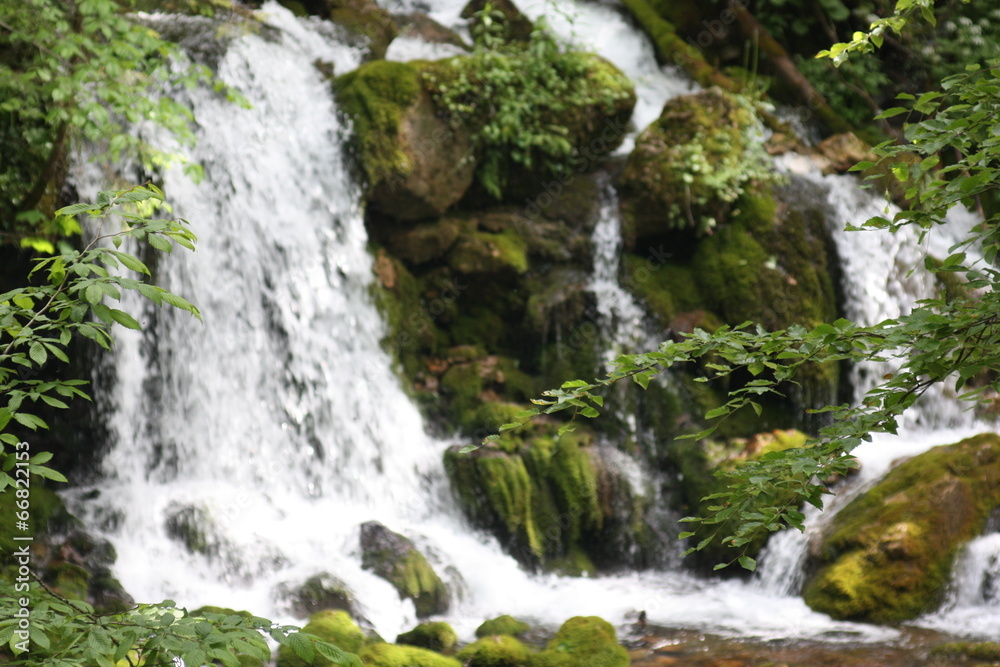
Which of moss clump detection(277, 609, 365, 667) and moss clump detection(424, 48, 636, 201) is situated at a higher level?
moss clump detection(424, 48, 636, 201)

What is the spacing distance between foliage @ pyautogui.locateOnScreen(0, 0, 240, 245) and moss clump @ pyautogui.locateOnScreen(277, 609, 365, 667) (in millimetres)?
2689

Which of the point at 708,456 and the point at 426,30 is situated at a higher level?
the point at 426,30

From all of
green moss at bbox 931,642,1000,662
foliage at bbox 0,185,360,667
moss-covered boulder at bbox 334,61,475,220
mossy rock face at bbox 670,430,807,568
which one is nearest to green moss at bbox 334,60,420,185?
moss-covered boulder at bbox 334,61,475,220

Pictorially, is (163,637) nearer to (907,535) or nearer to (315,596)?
(315,596)

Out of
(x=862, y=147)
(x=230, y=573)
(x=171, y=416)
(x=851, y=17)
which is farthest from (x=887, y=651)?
(x=851, y=17)

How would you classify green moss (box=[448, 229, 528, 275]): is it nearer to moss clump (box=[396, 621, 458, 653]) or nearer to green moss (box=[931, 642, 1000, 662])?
moss clump (box=[396, 621, 458, 653])

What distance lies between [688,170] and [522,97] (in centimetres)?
203

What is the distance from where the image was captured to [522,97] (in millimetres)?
8898

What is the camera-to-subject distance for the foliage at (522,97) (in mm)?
8703

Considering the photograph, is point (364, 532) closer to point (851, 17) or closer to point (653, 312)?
point (653, 312)

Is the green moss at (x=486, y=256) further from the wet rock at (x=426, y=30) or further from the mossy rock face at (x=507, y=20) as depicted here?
the mossy rock face at (x=507, y=20)

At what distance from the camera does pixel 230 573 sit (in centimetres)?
593

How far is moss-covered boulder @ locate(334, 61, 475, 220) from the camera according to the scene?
822 cm

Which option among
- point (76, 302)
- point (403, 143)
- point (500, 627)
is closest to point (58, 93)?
point (76, 302)
